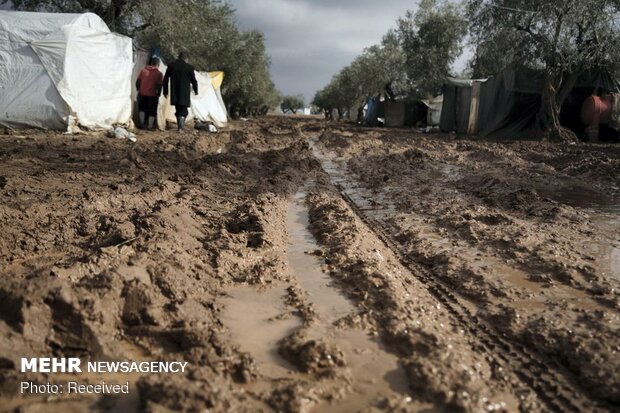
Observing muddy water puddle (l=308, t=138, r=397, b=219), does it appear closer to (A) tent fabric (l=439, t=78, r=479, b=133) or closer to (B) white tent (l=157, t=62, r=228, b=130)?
(B) white tent (l=157, t=62, r=228, b=130)

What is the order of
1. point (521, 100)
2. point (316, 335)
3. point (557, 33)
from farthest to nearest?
point (521, 100) < point (557, 33) < point (316, 335)

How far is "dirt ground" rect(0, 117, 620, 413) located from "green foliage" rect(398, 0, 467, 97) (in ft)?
76.2

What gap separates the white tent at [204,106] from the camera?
537 inches

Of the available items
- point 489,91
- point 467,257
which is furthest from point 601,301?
point 489,91

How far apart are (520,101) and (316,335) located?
1596 cm

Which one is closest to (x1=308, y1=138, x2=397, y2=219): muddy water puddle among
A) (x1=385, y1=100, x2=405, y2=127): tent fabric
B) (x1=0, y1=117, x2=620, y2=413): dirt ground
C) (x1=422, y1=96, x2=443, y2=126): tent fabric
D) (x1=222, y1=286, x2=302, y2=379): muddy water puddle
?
(x1=0, y1=117, x2=620, y2=413): dirt ground

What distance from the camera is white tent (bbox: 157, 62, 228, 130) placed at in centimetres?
1365

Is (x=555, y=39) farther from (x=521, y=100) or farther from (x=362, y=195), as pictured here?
(x=362, y=195)

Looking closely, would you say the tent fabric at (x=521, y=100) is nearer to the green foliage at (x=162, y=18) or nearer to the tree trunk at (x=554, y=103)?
the tree trunk at (x=554, y=103)

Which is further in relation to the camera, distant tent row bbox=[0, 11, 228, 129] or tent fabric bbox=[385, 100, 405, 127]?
tent fabric bbox=[385, 100, 405, 127]

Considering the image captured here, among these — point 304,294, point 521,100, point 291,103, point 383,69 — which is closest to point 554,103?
point 521,100

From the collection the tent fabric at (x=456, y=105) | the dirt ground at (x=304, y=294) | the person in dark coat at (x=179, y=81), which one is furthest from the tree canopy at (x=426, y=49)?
the dirt ground at (x=304, y=294)

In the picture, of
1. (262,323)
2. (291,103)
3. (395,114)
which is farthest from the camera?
(291,103)

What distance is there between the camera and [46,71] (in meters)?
9.51
